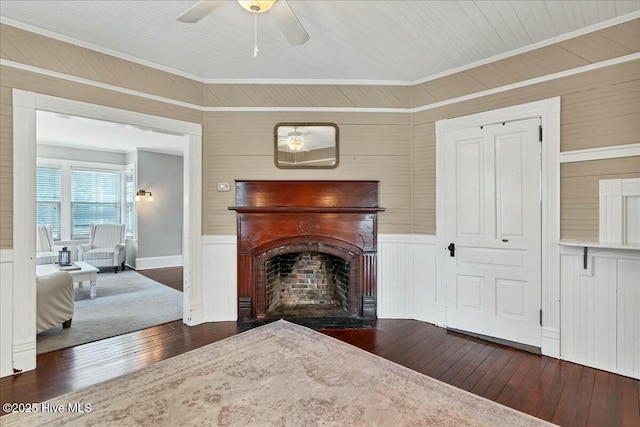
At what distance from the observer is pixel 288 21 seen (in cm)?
210

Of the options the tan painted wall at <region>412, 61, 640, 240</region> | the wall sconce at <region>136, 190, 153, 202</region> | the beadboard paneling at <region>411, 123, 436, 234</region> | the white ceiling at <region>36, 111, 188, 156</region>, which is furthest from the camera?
the wall sconce at <region>136, 190, 153, 202</region>

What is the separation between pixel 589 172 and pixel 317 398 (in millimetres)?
2966

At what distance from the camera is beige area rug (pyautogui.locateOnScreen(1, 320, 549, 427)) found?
1.51 metres

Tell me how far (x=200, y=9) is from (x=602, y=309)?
3.88m

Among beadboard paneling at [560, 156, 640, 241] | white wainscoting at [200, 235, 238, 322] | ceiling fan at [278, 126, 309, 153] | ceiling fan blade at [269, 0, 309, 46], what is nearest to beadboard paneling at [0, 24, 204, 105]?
ceiling fan at [278, 126, 309, 153]

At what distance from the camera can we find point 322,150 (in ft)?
12.8

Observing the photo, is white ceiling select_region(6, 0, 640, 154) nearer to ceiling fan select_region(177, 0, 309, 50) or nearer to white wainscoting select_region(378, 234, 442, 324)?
ceiling fan select_region(177, 0, 309, 50)

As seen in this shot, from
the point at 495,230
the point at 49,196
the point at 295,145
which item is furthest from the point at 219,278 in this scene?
the point at 49,196

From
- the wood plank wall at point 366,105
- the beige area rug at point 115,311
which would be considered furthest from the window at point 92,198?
the wood plank wall at point 366,105

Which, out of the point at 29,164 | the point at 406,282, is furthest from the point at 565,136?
the point at 29,164

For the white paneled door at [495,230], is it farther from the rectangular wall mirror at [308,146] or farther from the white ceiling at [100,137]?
the white ceiling at [100,137]

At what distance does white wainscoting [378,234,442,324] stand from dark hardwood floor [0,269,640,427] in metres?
0.25

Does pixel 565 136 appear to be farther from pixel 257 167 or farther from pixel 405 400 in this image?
pixel 257 167

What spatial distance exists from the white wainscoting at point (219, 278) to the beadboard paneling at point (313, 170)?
16 centimetres
